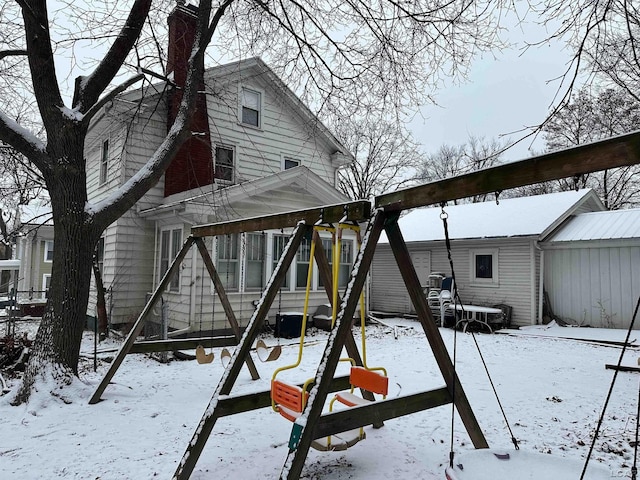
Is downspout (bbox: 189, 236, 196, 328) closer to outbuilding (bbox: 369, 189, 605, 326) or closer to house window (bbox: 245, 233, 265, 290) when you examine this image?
house window (bbox: 245, 233, 265, 290)

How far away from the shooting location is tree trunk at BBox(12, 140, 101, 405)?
16.9ft

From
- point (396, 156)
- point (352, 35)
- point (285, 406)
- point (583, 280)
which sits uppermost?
point (396, 156)

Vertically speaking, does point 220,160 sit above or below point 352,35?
A: below

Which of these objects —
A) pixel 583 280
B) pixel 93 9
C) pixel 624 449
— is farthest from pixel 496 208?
pixel 93 9

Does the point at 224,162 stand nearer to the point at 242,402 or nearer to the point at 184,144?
the point at 184,144

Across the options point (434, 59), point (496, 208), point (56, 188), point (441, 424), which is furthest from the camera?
→ point (496, 208)

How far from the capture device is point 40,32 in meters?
5.42

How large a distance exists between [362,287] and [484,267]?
Result: 40.9 feet

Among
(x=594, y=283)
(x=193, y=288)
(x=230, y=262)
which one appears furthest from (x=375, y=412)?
(x=594, y=283)

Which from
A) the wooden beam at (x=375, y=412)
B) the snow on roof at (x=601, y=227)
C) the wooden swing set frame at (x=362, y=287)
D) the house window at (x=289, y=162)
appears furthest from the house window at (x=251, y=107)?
the wooden beam at (x=375, y=412)

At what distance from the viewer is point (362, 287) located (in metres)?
3.06

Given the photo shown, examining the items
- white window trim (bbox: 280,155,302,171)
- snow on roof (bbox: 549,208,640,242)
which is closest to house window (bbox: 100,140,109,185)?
white window trim (bbox: 280,155,302,171)

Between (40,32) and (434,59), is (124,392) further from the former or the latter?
(434,59)

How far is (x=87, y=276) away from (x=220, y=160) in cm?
733
